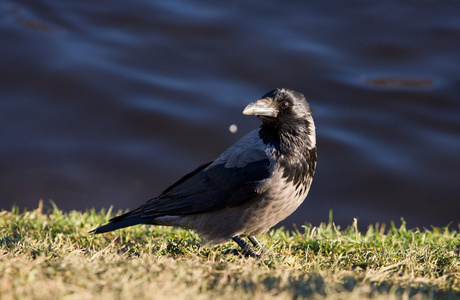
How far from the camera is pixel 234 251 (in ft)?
12.5

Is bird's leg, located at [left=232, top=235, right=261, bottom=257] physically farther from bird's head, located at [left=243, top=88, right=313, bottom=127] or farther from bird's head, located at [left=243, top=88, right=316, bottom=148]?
bird's head, located at [left=243, top=88, right=313, bottom=127]

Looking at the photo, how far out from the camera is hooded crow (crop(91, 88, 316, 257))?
3.66m

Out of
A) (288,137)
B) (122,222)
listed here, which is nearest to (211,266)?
(122,222)

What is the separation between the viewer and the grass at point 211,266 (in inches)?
90.4

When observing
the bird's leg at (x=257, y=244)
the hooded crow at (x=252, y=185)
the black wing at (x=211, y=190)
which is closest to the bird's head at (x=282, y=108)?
the hooded crow at (x=252, y=185)

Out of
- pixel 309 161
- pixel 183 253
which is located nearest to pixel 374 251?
pixel 309 161

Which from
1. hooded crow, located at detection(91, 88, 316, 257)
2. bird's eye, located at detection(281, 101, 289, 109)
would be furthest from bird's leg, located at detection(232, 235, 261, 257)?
bird's eye, located at detection(281, 101, 289, 109)

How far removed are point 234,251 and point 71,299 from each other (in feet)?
6.11

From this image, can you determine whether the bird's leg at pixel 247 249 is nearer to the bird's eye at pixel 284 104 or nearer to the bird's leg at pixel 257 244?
the bird's leg at pixel 257 244

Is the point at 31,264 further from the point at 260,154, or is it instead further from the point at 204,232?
the point at 260,154

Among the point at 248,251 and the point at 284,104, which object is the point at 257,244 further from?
the point at 284,104

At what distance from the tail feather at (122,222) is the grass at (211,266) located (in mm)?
165

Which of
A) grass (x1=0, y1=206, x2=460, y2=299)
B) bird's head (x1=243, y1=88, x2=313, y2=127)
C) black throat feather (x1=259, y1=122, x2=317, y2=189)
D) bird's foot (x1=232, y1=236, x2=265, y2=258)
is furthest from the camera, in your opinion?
bird's head (x1=243, y1=88, x2=313, y2=127)

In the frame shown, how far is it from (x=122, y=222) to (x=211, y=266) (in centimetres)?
118
